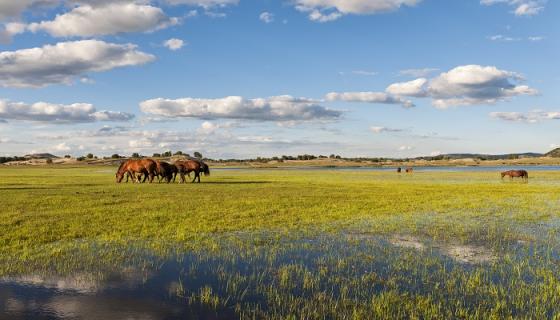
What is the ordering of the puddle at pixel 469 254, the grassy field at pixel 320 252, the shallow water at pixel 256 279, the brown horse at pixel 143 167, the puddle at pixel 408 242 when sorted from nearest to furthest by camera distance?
the shallow water at pixel 256 279 → the grassy field at pixel 320 252 → the puddle at pixel 469 254 → the puddle at pixel 408 242 → the brown horse at pixel 143 167

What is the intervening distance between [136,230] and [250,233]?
414 centimetres

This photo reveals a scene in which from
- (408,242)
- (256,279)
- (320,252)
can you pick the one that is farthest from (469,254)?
(256,279)

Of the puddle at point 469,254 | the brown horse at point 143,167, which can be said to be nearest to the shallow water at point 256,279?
the puddle at point 469,254

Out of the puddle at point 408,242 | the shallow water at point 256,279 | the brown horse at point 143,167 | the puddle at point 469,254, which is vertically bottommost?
the puddle at point 469,254

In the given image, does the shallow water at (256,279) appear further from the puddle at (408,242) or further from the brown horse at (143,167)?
the brown horse at (143,167)

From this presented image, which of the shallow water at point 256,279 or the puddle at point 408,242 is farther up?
the shallow water at point 256,279

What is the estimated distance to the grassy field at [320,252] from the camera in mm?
7887

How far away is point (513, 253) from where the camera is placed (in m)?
12.2

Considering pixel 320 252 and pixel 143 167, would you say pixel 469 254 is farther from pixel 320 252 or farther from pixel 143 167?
pixel 143 167

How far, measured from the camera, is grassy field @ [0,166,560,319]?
25.9 feet

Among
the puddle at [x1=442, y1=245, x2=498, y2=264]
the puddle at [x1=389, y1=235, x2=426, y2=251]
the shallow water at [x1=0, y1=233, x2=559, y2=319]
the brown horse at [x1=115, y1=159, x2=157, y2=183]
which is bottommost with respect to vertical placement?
the puddle at [x1=442, y1=245, x2=498, y2=264]

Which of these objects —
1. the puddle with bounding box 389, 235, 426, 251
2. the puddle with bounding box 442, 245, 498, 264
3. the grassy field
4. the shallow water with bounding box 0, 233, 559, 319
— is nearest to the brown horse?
the grassy field

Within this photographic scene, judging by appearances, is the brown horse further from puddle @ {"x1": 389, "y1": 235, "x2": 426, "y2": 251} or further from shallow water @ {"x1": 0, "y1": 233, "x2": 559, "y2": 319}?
puddle @ {"x1": 389, "y1": 235, "x2": 426, "y2": 251}

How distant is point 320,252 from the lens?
1208cm
